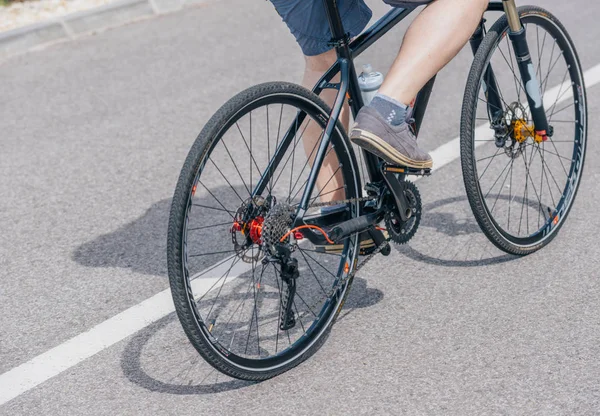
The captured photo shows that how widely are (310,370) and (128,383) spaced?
0.63m

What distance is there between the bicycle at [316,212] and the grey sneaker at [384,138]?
0.10 meters

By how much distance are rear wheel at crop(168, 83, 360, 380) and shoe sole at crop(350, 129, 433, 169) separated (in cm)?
18

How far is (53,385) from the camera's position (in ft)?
10.6

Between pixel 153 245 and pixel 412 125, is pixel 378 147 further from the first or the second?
pixel 153 245

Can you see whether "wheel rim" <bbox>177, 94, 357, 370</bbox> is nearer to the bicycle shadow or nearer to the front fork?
the bicycle shadow

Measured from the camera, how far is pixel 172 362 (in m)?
3.33

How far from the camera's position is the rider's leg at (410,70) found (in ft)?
10.1

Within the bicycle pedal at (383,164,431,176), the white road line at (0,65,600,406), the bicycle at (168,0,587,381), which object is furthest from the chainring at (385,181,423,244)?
the white road line at (0,65,600,406)

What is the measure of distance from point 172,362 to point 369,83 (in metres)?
1.23

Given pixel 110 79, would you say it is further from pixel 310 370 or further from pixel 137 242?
pixel 310 370

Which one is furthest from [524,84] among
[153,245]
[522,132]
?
[153,245]

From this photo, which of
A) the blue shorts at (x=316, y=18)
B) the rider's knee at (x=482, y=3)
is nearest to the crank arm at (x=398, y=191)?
the blue shorts at (x=316, y=18)

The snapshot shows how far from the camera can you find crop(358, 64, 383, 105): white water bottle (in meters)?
3.36

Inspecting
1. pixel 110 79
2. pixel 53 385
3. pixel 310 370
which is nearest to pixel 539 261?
pixel 310 370
